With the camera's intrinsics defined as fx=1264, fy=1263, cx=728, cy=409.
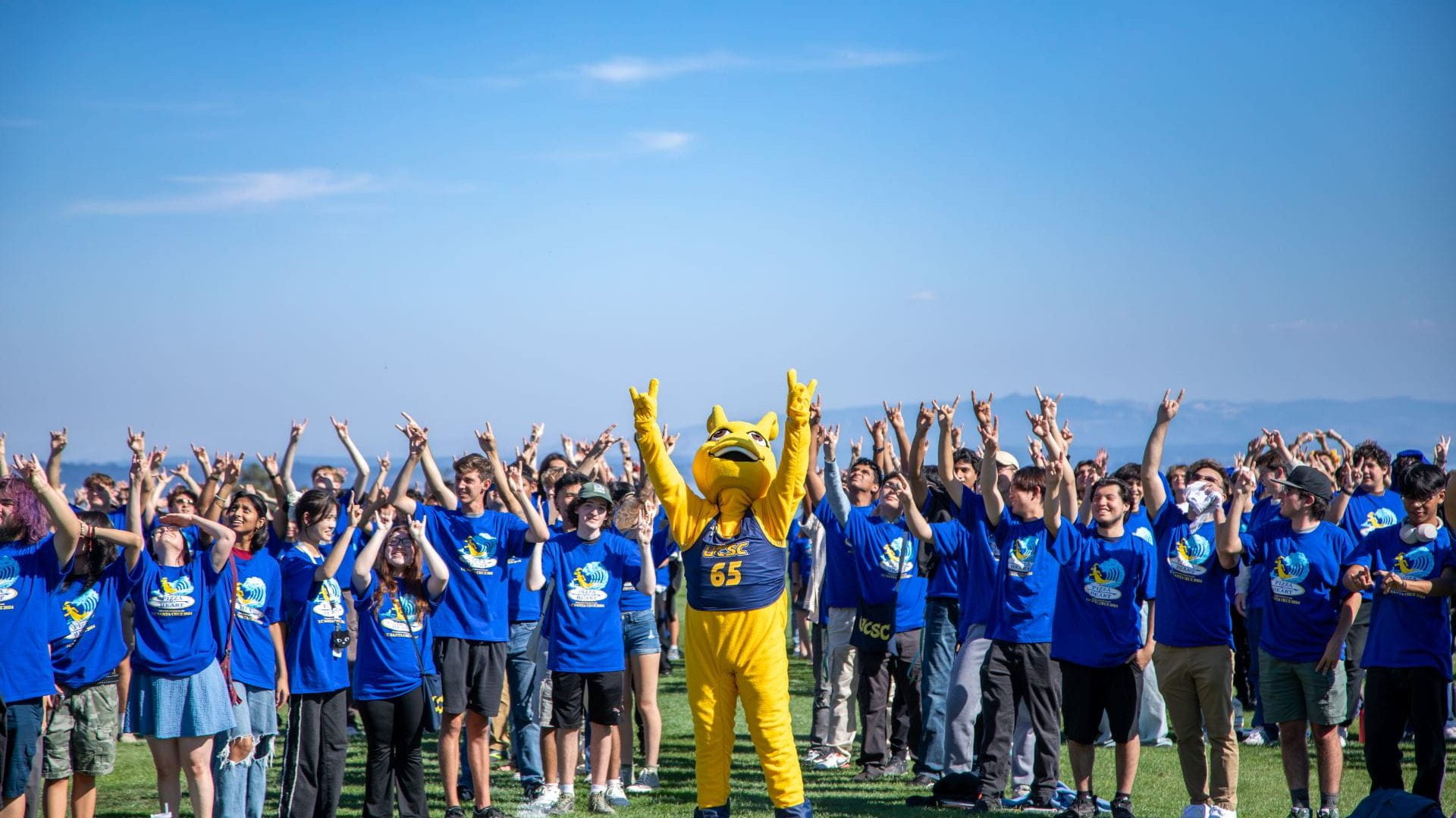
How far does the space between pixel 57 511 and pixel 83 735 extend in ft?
4.79

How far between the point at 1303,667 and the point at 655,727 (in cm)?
421

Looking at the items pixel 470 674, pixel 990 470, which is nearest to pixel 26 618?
pixel 470 674

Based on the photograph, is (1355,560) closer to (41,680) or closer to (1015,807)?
(1015,807)

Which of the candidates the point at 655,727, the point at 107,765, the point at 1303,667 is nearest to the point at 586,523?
the point at 655,727

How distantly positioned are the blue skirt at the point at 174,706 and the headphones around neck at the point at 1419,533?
6.58 meters

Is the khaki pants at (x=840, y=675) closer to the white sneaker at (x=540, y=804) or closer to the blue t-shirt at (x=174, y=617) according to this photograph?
the white sneaker at (x=540, y=804)

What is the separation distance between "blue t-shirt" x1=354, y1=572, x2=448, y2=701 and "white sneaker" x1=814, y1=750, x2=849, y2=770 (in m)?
3.51

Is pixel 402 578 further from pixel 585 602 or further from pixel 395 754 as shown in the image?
pixel 585 602

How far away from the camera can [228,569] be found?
22.9 ft

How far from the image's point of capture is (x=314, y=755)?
7.07 meters

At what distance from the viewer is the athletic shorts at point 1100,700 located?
759cm

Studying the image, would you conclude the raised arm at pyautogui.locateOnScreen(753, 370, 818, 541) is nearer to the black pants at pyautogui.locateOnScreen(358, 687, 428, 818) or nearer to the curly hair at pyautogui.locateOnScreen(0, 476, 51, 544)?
the black pants at pyautogui.locateOnScreen(358, 687, 428, 818)

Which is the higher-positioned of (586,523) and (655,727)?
(586,523)

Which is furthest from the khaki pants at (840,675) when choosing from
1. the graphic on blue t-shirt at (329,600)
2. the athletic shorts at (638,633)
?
the graphic on blue t-shirt at (329,600)
